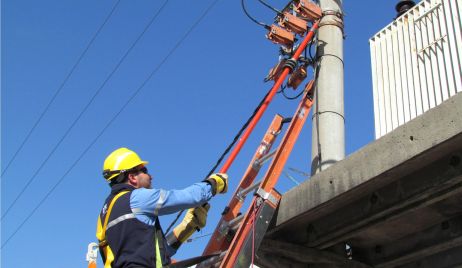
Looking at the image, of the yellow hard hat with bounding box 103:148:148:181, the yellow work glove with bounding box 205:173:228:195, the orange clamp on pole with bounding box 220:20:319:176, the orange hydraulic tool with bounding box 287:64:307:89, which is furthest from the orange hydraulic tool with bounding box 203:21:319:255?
the yellow hard hat with bounding box 103:148:148:181

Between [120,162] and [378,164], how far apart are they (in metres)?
2.21

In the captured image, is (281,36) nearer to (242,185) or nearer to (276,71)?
(276,71)

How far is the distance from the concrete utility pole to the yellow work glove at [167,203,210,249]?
7.63 feet

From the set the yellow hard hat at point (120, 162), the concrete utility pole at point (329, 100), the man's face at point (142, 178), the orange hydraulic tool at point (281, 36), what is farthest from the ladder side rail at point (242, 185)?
the orange hydraulic tool at point (281, 36)

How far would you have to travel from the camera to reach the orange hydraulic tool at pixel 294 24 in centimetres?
920

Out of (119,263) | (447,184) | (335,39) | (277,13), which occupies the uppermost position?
(277,13)

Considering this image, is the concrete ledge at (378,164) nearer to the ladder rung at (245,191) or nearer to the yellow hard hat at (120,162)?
the ladder rung at (245,191)

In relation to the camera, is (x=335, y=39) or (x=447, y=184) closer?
(x=447, y=184)

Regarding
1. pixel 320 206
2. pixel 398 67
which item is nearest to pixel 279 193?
pixel 320 206

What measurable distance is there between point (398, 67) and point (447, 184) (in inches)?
142

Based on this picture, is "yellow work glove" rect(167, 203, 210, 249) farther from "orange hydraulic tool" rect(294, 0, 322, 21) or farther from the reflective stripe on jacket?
"orange hydraulic tool" rect(294, 0, 322, 21)

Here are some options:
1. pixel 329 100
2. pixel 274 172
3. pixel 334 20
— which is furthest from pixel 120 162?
pixel 334 20

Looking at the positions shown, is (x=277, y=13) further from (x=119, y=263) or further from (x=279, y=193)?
(x=119, y=263)

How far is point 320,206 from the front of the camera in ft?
18.8
